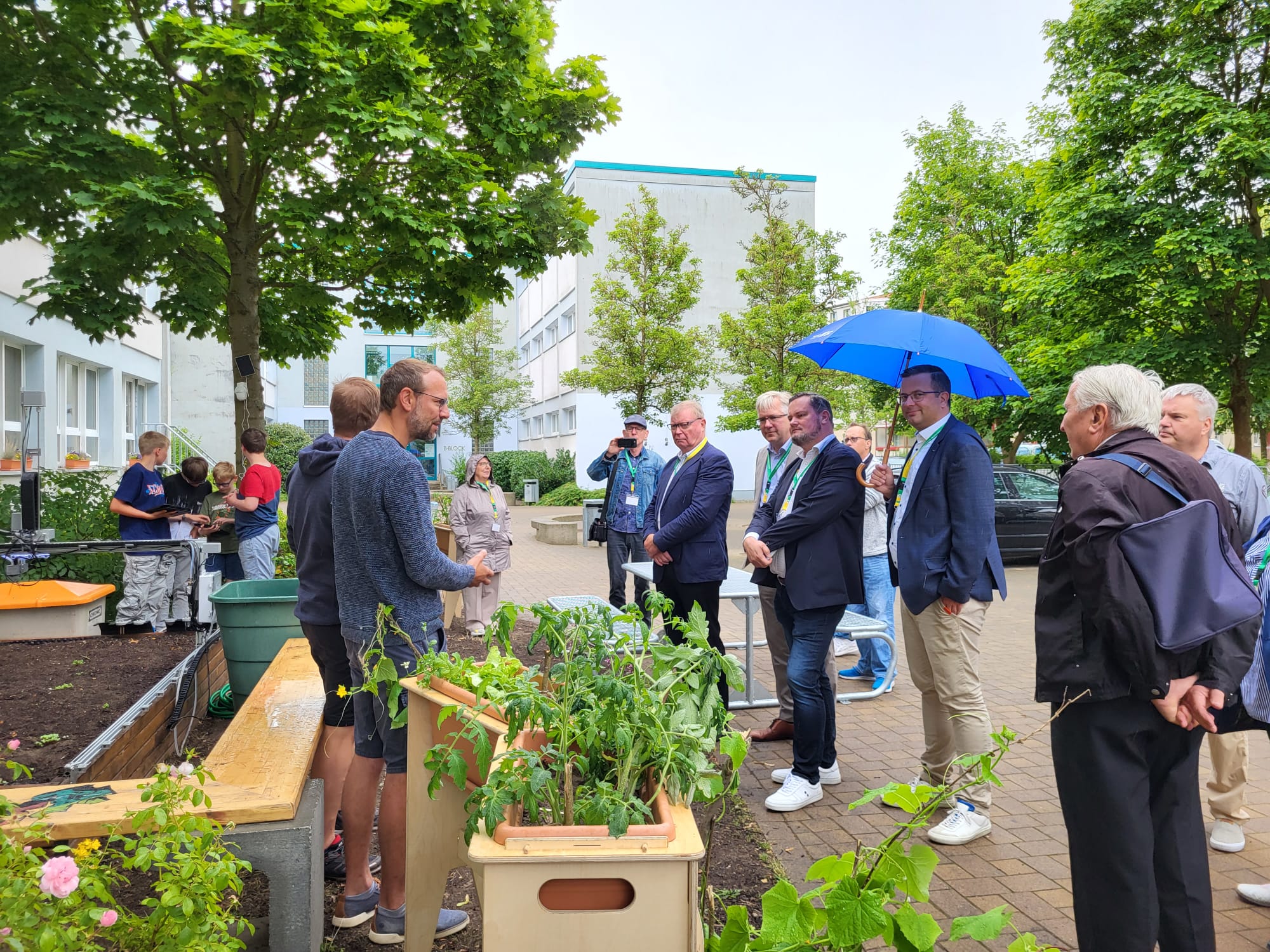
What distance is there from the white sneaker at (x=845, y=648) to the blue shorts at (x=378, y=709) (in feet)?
18.3

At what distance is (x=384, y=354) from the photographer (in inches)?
2090

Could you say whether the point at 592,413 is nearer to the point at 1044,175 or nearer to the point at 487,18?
the point at 1044,175

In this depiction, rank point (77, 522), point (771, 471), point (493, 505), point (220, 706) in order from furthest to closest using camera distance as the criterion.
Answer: point (493, 505)
point (77, 522)
point (771, 471)
point (220, 706)

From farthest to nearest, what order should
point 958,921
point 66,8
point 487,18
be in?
1. point 487,18
2. point 66,8
3. point 958,921

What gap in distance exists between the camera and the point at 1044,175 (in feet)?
63.8

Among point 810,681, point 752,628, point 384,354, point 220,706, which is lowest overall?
point 220,706

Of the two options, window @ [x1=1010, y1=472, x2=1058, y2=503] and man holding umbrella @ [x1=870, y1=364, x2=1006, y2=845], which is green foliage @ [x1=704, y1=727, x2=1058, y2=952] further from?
window @ [x1=1010, y1=472, x2=1058, y2=503]

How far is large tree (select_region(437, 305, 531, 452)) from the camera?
40.3m

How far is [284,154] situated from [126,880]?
256 inches

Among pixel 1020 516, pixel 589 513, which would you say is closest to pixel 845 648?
pixel 1020 516

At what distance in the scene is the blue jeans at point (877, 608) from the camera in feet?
23.3

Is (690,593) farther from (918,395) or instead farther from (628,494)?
(628,494)

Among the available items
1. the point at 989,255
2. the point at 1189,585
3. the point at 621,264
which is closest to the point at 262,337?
the point at 1189,585

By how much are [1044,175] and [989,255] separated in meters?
4.57
